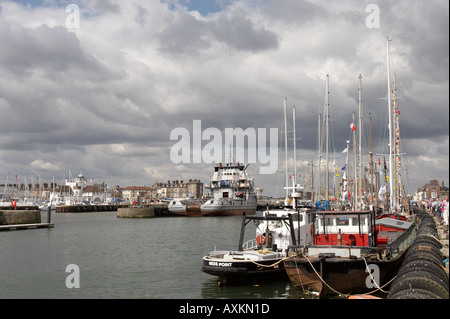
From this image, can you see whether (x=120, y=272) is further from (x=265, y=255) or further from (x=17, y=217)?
(x=17, y=217)

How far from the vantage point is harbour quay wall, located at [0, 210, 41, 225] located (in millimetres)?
67125

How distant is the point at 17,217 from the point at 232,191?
60122 mm

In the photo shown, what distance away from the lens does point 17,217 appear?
68.1m

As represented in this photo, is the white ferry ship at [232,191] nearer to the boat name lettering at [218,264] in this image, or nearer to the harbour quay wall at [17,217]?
the harbour quay wall at [17,217]

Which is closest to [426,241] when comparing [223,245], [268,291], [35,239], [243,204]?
[268,291]

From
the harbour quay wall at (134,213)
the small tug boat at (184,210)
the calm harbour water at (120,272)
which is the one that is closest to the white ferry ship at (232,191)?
the small tug boat at (184,210)

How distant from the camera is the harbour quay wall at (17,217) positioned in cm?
6712

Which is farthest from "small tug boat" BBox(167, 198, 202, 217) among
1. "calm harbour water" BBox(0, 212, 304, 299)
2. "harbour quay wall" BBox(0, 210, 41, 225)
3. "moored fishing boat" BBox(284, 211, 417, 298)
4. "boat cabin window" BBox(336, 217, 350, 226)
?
"moored fishing boat" BBox(284, 211, 417, 298)

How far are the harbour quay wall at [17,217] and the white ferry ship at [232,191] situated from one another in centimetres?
4819

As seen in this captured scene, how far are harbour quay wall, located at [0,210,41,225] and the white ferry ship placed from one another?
48.2 m

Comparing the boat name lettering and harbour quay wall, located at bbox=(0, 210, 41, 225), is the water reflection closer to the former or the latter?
the boat name lettering

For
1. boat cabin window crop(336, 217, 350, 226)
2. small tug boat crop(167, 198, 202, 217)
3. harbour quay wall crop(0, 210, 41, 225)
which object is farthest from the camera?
small tug boat crop(167, 198, 202, 217)

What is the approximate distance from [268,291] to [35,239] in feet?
128
